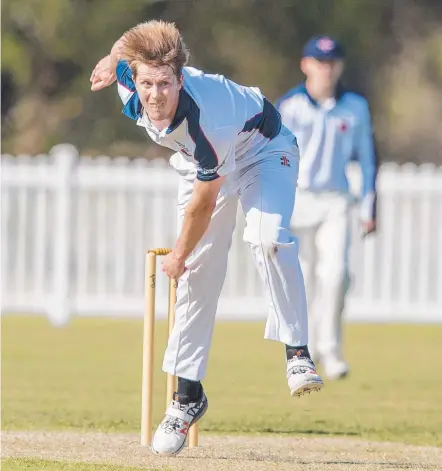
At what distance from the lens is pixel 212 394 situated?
9008 millimetres

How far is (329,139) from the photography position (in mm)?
9883

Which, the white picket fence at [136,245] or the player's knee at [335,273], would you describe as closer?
the player's knee at [335,273]

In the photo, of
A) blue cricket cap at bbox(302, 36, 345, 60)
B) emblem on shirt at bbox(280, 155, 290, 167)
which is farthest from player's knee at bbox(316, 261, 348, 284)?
emblem on shirt at bbox(280, 155, 290, 167)

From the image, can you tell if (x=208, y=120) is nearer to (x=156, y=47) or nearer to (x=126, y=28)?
(x=156, y=47)

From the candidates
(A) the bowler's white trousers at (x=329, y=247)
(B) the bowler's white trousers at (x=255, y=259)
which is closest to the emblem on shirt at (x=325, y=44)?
(A) the bowler's white trousers at (x=329, y=247)

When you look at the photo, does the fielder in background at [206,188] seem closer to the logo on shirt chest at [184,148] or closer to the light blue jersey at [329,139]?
the logo on shirt chest at [184,148]

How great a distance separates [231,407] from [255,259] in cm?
252

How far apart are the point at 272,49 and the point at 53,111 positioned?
4.55 meters

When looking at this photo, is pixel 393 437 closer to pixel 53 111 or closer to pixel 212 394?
pixel 212 394

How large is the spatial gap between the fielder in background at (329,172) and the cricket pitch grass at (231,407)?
1.97 ft

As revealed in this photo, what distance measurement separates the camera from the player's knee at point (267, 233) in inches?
231

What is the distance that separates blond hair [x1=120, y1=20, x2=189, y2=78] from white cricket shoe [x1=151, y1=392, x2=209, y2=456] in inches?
66.5

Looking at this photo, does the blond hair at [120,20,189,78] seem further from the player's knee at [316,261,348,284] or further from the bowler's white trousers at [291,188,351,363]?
the player's knee at [316,261,348,284]

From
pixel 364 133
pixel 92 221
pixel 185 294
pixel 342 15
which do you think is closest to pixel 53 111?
pixel 342 15
